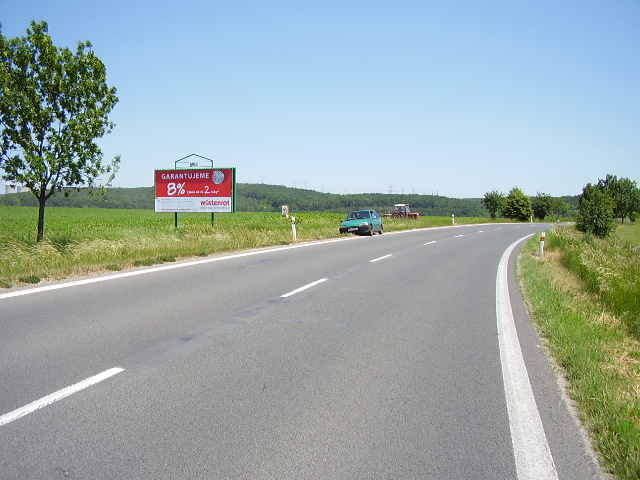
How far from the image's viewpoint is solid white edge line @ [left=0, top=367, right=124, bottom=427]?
3742 millimetres

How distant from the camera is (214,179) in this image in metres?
25.6

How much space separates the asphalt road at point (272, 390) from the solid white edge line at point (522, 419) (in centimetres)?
2

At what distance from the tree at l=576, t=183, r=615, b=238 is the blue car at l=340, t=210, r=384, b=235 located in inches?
684

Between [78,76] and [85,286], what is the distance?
9.17 meters

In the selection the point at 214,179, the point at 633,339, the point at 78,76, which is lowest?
the point at 633,339

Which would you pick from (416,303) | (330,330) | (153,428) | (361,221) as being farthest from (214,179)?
(153,428)

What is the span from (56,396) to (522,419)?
3806mm

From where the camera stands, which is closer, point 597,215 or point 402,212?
point 597,215

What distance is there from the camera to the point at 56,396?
4.16m

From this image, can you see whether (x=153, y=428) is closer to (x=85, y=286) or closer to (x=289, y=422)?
(x=289, y=422)

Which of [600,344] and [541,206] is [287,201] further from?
[600,344]

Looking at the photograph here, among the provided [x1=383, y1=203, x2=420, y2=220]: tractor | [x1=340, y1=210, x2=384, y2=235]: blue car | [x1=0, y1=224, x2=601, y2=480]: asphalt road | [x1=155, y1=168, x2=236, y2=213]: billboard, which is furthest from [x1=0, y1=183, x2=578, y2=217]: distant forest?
[x1=0, y1=224, x2=601, y2=480]: asphalt road

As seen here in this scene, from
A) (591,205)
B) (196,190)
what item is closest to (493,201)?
(591,205)

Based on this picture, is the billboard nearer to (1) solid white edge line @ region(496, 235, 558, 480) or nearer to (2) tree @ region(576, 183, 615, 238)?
(1) solid white edge line @ region(496, 235, 558, 480)
